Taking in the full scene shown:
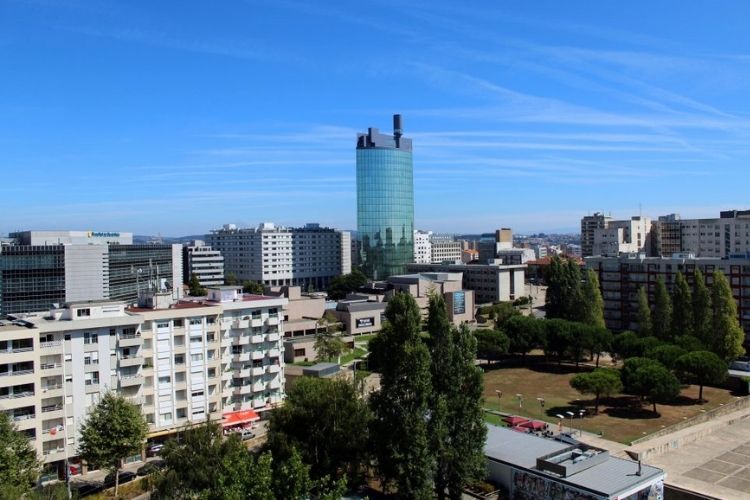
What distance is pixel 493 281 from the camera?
379ft

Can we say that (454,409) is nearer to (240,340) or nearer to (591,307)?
(240,340)

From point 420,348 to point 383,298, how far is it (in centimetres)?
6757

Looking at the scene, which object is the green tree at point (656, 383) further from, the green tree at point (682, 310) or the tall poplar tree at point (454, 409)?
the tall poplar tree at point (454, 409)

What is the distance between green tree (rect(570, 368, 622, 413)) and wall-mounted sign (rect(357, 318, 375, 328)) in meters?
40.9

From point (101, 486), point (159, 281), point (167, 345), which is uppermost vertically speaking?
point (159, 281)

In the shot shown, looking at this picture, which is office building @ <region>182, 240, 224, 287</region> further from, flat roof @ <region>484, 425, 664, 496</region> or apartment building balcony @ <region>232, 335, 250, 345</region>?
flat roof @ <region>484, 425, 664, 496</region>

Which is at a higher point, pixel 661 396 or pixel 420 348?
pixel 420 348

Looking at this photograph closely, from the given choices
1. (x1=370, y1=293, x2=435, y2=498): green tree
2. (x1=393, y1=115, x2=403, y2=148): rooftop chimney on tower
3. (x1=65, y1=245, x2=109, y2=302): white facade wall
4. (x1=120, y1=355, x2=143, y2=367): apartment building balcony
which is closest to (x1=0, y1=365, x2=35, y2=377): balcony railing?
(x1=120, y1=355, x2=143, y2=367): apartment building balcony

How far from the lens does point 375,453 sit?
29625mm

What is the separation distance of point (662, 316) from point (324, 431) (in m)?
45.3

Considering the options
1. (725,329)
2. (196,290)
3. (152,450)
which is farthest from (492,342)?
(196,290)

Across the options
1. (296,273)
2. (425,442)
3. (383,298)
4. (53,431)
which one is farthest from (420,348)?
(296,273)

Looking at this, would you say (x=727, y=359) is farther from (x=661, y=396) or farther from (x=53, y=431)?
(x=53, y=431)

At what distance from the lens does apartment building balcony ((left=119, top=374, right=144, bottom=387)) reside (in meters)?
37.6
